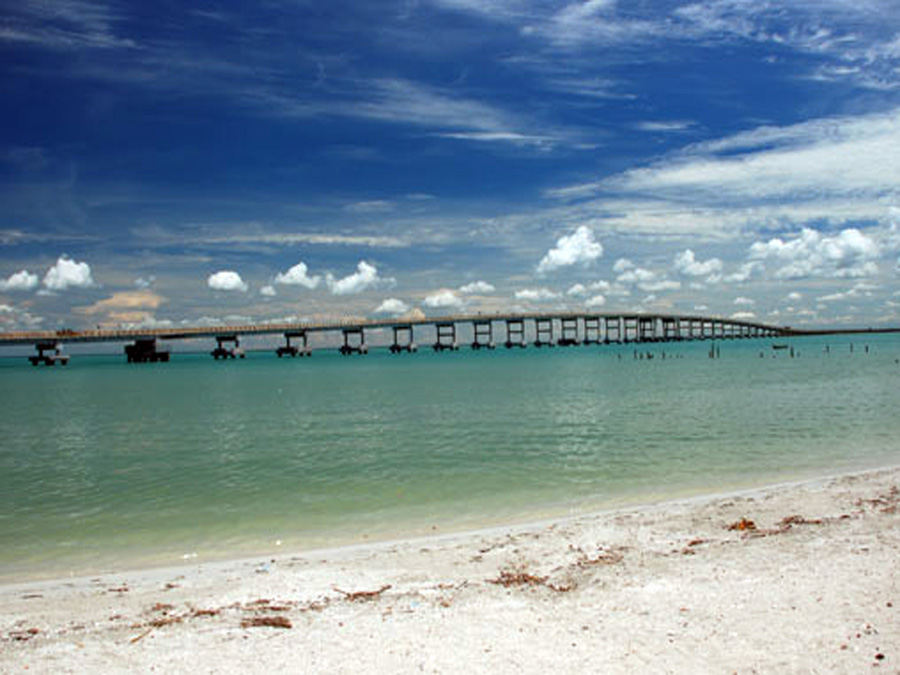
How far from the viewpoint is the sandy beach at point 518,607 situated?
6059 mm

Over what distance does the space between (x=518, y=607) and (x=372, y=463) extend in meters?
13.1

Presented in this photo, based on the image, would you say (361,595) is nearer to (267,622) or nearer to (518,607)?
(267,622)

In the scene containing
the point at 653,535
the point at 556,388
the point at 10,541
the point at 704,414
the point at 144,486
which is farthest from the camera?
the point at 556,388

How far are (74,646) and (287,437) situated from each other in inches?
800

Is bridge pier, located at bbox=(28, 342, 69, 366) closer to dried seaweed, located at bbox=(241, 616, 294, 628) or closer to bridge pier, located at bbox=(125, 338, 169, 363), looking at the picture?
bridge pier, located at bbox=(125, 338, 169, 363)

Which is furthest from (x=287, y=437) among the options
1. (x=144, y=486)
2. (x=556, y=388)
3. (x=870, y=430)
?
(x=556, y=388)

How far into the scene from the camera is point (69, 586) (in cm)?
969

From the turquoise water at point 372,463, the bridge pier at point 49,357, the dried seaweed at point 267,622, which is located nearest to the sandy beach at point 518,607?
the dried seaweed at point 267,622

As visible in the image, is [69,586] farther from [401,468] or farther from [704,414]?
[704,414]

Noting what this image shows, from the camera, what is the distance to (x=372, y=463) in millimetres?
20016

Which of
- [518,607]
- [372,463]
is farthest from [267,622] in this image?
[372,463]

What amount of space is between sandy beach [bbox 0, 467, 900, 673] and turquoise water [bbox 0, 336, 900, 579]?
7.84 feet

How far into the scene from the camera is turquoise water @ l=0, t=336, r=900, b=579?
43.0 ft

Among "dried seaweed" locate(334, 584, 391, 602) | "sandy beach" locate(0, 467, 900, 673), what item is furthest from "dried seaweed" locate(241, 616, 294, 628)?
"dried seaweed" locate(334, 584, 391, 602)
